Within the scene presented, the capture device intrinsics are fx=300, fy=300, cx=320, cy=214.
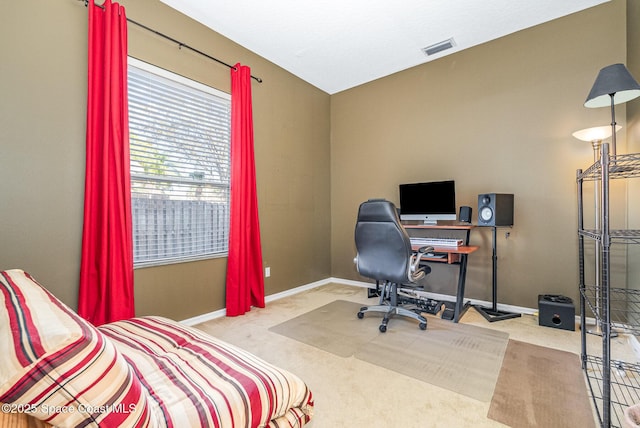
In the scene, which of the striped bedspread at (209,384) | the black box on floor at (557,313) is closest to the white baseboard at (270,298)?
the striped bedspread at (209,384)

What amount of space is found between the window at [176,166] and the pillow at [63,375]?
70.7 inches

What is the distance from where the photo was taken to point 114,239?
2168mm

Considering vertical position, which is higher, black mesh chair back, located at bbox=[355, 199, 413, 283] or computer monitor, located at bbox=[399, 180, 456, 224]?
computer monitor, located at bbox=[399, 180, 456, 224]

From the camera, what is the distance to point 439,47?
3.30 meters

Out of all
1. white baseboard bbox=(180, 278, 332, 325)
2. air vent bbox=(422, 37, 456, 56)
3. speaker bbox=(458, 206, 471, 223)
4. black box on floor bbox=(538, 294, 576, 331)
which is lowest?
white baseboard bbox=(180, 278, 332, 325)

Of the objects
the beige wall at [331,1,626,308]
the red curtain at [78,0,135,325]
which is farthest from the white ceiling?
the red curtain at [78,0,135,325]

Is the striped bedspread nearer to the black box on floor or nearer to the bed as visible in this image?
the bed

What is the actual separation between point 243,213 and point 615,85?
2939mm

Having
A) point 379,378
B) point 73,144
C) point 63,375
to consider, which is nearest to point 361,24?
point 73,144

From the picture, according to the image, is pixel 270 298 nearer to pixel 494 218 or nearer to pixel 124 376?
pixel 494 218

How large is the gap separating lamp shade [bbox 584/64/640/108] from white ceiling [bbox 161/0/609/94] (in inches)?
48.6

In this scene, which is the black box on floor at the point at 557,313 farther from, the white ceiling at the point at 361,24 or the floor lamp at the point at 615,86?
the white ceiling at the point at 361,24

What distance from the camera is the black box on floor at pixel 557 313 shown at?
99.3 inches

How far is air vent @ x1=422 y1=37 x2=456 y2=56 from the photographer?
3.20m
